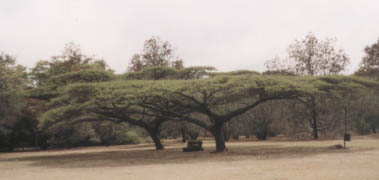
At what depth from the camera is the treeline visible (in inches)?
771

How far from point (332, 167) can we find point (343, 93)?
11.9 metres

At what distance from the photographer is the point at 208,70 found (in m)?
23.4

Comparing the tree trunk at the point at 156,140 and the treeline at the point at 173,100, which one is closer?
the treeline at the point at 173,100

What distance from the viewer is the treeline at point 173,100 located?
19578 millimetres

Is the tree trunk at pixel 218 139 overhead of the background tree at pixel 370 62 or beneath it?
beneath

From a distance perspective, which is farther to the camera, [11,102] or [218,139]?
[11,102]

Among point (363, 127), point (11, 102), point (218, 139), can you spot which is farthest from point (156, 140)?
point (363, 127)

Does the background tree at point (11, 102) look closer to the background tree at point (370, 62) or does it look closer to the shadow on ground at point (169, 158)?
the shadow on ground at point (169, 158)

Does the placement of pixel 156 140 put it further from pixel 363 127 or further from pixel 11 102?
pixel 363 127

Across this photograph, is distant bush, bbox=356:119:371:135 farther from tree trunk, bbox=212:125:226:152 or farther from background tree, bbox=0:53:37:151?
background tree, bbox=0:53:37:151

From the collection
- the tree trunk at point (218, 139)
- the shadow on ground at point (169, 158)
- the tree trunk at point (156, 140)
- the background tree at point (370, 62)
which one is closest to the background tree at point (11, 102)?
the shadow on ground at point (169, 158)

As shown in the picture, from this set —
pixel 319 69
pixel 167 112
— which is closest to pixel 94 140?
pixel 167 112

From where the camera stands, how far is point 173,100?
20.6 m

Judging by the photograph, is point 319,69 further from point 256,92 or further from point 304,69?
point 256,92
